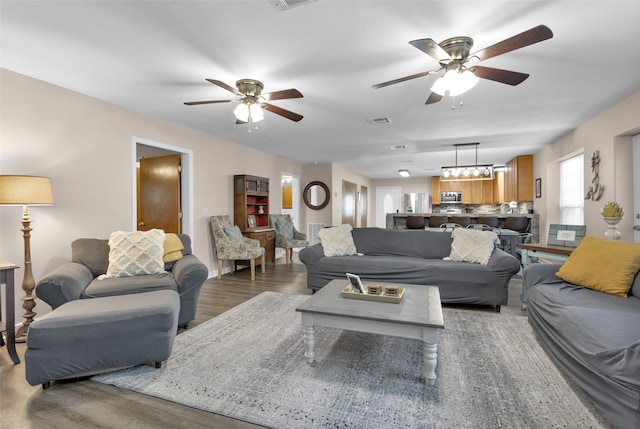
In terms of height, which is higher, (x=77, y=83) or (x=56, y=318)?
(x=77, y=83)

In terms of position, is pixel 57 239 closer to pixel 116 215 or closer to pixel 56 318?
pixel 116 215

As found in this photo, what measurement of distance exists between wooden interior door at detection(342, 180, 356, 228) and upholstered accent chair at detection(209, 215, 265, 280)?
4.14 metres

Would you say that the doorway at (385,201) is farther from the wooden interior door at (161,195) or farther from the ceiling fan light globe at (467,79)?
the ceiling fan light globe at (467,79)

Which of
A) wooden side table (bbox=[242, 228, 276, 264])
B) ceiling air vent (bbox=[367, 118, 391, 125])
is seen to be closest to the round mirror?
wooden side table (bbox=[242, 228, 276, 264])

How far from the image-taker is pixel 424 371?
1909 mm

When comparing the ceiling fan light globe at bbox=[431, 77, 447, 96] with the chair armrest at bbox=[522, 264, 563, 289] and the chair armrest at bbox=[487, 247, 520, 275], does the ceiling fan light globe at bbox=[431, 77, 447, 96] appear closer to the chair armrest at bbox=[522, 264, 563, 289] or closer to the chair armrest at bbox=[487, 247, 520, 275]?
the chair armrest at bbox=[522, 264, 563, 289]

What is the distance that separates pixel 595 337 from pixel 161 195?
5.13 metres

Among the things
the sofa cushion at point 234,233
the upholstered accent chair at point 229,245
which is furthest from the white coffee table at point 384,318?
the sofa cushion at point 234,233

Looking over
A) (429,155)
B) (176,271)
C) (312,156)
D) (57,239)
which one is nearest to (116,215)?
(57,239)

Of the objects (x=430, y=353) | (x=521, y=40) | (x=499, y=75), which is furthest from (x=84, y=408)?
(x=499, y=75)

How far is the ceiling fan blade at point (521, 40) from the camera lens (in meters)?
1.67

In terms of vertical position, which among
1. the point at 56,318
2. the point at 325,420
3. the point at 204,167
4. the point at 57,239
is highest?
the point at 204,167

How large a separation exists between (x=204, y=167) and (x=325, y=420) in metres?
4.27

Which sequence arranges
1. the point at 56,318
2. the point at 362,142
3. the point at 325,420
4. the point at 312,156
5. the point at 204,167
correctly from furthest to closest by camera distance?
1. the point at 312,156
2. the point at 362,142
3. the point at 204,167
4. the point at 56,318
5. the point at 325,420
